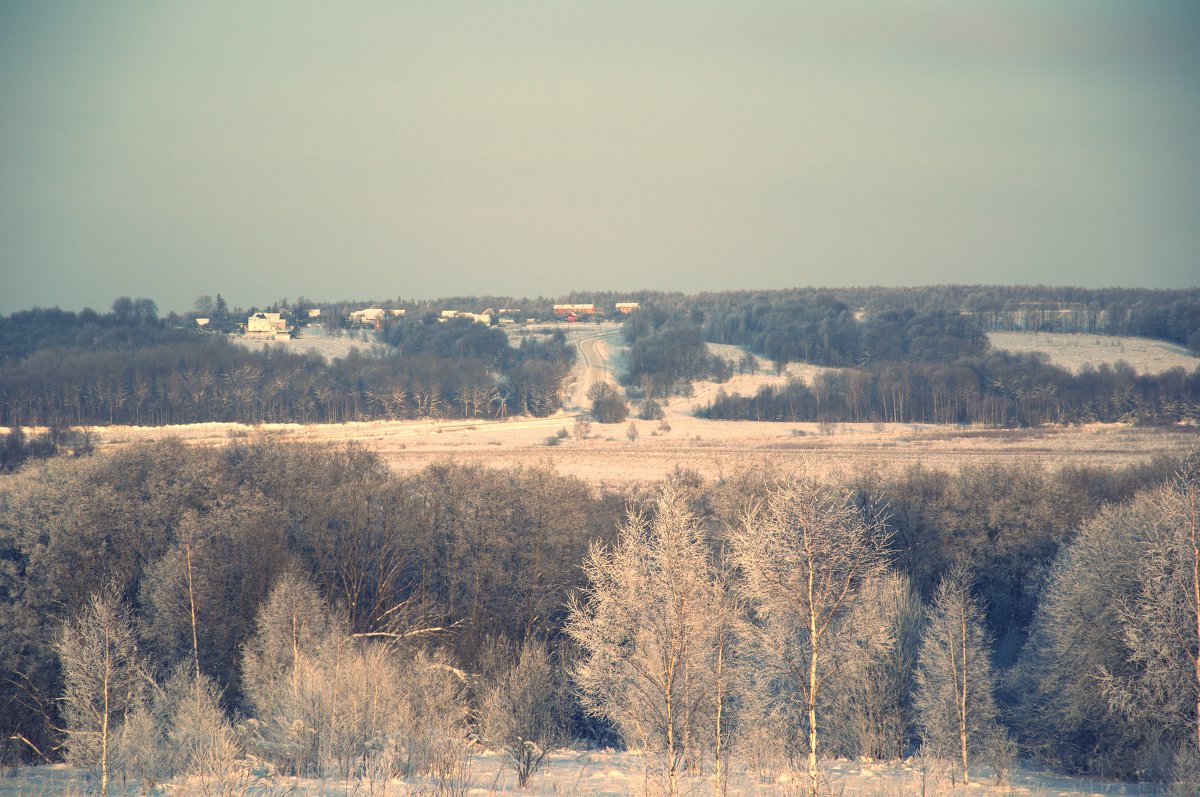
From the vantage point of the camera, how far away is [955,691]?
24578mm

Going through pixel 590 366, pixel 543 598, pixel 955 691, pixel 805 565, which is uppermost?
pixel 805 565

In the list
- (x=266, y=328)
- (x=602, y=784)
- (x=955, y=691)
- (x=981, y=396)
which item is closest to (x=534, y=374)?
(x=981, y=396)

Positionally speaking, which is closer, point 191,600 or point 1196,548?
point 1196,548

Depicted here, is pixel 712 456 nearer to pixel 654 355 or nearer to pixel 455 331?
pixel 654 355

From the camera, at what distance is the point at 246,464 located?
128ft

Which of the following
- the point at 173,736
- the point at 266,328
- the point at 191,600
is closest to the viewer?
the point at 173,736

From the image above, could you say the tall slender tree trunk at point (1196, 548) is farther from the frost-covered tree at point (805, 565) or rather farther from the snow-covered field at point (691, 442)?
the snow-covered field at point (691, 442)

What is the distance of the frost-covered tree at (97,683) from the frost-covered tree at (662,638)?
32.1 ft

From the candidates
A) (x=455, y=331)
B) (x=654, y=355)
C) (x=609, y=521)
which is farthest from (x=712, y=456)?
(x=455, y=331)

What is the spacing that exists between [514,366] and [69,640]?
380ft

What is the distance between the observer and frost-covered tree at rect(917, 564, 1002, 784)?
24562mm

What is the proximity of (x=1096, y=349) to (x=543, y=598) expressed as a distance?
4926 inches

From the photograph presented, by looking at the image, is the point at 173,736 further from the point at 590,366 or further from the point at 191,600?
the point at 590,366

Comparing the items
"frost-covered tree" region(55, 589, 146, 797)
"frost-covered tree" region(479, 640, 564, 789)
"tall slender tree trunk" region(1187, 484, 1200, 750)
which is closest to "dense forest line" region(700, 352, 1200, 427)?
"tall slender tree trunk" region(1187, 484, 1200, 750)
